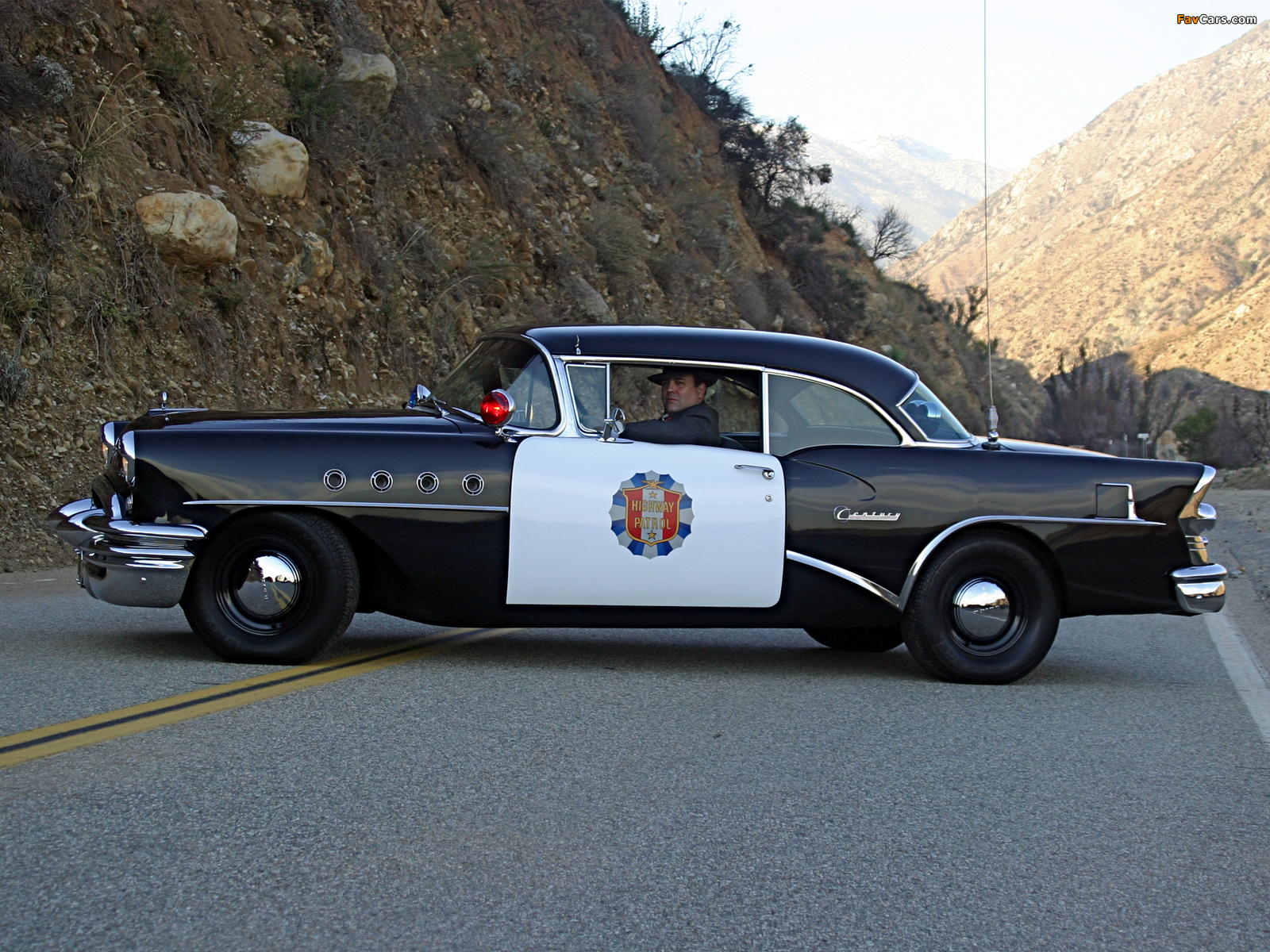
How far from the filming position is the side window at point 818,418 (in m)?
6.05

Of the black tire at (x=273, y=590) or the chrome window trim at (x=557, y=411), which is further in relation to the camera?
the chrome window trim at (x=557, y=411)

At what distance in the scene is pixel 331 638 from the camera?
18.7ft

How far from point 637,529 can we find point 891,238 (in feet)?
163

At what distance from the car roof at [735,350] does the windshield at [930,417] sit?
0.20ft

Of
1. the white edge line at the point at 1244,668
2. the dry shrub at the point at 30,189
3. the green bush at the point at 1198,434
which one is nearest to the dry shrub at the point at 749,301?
the dry shrub at the point at 30,189

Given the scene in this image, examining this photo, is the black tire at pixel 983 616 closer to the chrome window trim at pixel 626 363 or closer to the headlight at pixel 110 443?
the chrome window trim at pixel 626 363

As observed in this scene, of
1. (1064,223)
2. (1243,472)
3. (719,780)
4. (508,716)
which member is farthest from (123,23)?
(1064,223)

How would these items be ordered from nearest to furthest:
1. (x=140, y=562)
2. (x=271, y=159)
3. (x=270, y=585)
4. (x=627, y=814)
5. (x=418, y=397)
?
(x=627, y=814)
(x=140, y=562)
(x=270, y=585)
(x=418, y=397)
(x=271, y=159)

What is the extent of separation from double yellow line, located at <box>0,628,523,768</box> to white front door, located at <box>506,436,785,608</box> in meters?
0.88

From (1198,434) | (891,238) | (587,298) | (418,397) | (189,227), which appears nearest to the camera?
(418,397)

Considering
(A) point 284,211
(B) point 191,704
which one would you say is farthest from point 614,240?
(B) point 191,704

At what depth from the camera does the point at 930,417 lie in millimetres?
6258

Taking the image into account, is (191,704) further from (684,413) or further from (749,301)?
(749,301)

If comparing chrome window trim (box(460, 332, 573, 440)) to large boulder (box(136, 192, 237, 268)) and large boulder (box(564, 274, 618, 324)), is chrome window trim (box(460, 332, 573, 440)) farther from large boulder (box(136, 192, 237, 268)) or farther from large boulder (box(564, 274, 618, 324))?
large boulder (box(564, 274, 618, 324))
